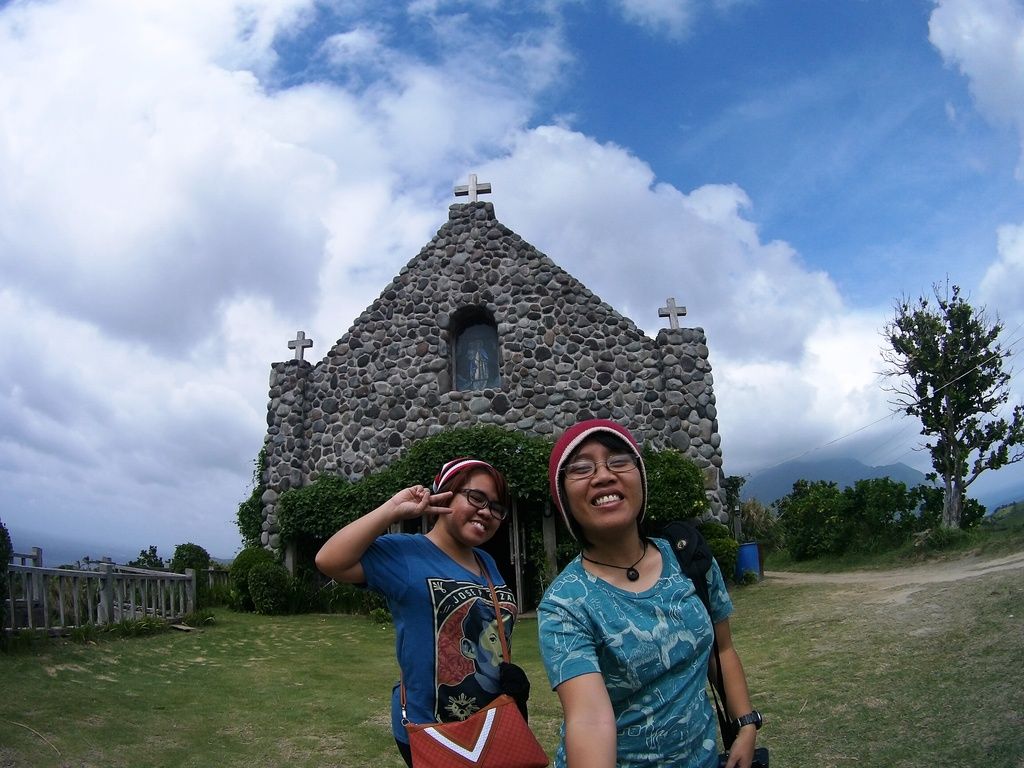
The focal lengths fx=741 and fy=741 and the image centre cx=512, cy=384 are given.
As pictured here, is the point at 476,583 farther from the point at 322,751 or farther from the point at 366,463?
the point at 366,463

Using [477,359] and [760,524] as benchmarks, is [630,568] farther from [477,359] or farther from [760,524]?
[760,524]

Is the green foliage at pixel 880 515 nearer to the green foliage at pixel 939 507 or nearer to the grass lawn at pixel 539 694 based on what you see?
the green foliage at pixel 939 507

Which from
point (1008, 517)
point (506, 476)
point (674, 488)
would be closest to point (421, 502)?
point (506, 476)

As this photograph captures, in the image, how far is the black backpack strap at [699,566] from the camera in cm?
214

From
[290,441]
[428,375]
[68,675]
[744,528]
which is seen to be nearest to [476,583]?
[68,675]

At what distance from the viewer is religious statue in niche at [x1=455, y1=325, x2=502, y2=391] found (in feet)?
43.7

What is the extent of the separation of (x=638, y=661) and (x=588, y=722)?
22 cm

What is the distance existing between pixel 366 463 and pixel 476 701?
36.5 feet

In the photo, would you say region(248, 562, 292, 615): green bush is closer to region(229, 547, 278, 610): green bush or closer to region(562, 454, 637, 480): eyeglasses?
region(229, 547, 278, 610): green bush

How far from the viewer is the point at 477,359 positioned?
1346 cm

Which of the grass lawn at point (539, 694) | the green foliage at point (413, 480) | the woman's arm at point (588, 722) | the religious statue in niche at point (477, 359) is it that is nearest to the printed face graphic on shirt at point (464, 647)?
the woman's arm at point (588, 722)

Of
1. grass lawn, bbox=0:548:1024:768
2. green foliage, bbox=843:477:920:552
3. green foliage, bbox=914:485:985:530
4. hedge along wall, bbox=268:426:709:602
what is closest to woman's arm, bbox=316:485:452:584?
grass lawn, bbox=0:548:1024:768

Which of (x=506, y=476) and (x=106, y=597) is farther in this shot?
(x=506, y=476)

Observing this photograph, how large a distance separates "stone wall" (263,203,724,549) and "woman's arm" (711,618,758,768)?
9.91 meters
